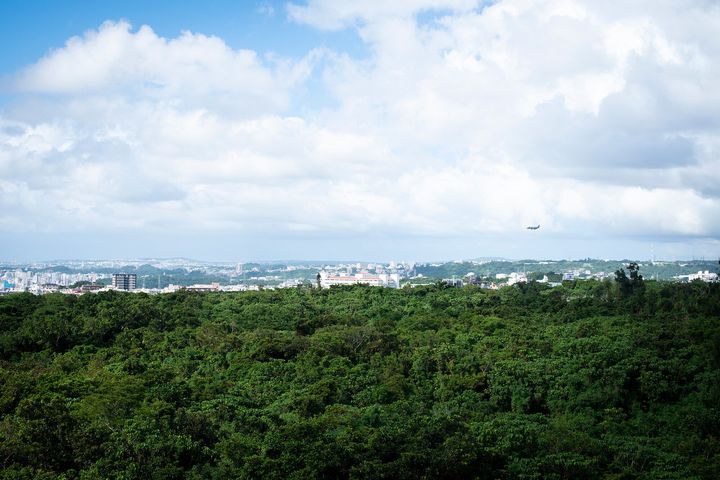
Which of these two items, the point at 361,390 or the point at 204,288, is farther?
the point at 204,288

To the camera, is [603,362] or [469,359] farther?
[469,359]

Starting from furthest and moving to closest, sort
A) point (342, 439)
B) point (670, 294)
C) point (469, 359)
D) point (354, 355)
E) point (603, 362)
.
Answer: point (670, 294) < point (354, 355) < point (469, 359) < point (603, 362) < point (342, 439)

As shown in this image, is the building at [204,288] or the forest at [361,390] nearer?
the forest at [361,390]

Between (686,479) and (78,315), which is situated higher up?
(78,315)

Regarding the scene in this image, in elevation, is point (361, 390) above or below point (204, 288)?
below

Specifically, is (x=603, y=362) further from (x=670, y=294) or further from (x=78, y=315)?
(x=78, y=315)

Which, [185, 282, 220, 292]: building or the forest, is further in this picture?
[185, 282, 220, 292]: building

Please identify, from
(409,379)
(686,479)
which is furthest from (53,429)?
(686,479)

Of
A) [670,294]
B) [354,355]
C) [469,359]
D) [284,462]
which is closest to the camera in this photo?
[284,462]
